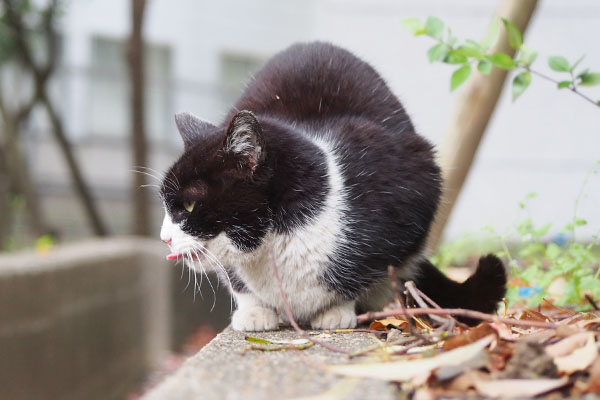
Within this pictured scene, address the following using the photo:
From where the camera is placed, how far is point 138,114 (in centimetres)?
469

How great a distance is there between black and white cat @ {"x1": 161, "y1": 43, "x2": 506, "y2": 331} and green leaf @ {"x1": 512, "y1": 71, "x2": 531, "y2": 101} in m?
0.27

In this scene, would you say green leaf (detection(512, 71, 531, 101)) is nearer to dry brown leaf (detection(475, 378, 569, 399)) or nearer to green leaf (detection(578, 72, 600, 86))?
green leaf (detection(578, 72, 600, 86))

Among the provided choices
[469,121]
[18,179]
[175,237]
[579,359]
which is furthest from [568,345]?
[18,179]

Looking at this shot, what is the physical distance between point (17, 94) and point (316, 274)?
19.8 feet

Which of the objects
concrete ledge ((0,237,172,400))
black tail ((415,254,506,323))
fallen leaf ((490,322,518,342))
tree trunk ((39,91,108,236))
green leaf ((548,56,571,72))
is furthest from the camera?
tree trunk ((39,91,108,236))

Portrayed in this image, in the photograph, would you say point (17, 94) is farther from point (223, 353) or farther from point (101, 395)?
point (223, 353)

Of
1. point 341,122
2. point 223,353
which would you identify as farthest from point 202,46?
point 223,353

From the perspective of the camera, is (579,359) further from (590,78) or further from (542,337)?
(590,78)

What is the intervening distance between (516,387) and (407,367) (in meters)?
0.17

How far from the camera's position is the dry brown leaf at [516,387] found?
913 mm

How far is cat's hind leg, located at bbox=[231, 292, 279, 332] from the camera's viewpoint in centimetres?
163

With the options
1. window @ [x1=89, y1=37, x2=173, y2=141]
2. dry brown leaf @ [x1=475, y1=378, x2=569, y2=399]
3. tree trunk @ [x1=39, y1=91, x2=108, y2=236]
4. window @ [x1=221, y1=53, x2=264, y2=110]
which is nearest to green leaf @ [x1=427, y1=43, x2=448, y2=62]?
dry brown leaf @ [x1=475, y1=378, x2=569, y2=399]

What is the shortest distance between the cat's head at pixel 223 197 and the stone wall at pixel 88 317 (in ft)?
6.25

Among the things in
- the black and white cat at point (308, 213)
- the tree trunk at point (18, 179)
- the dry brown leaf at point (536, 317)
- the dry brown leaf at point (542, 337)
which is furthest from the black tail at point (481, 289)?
the tree trunk at point (18, 179)
